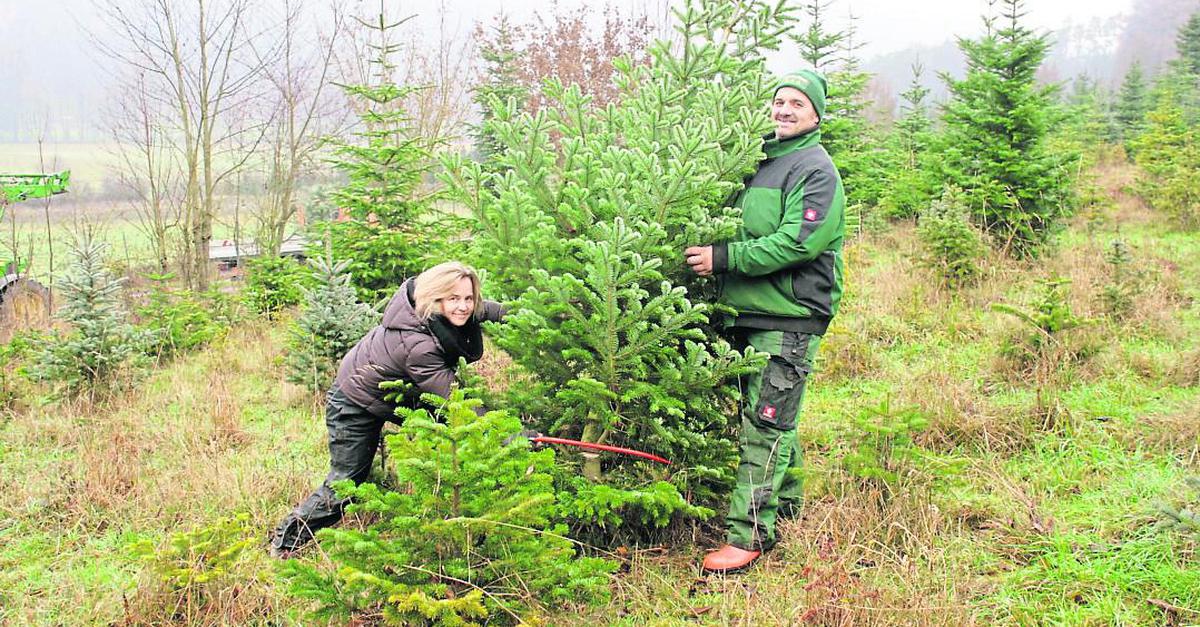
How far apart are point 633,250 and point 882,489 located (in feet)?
5.82

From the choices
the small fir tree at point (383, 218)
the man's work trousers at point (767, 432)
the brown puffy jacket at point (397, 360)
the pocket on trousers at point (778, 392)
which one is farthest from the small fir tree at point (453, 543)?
the small fir tree at point (383, 218)

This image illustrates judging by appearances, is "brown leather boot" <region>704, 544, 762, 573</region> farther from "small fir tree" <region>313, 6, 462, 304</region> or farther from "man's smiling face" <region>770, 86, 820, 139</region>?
"small fir tree" <region>313, 6, 462, 304</region>

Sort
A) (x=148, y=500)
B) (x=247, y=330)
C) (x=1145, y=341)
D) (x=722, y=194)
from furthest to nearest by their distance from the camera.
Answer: (x=247, y=330) → (x=1145, y=341) → (x=148, y=500) → (x=722, y=194)

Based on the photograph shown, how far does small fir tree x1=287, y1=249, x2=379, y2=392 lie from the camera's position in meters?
6.09

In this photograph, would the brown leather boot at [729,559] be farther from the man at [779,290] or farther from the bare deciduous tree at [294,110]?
the bare deciduous tree at [294,110]

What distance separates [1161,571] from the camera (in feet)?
9.72

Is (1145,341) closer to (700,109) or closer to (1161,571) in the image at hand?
(1161,571)

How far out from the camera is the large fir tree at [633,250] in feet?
9.84

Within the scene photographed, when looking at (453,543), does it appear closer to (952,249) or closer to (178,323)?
(952,249)

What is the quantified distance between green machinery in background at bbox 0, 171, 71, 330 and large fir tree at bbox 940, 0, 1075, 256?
41.0ft

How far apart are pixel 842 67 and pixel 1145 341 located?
12083 mm

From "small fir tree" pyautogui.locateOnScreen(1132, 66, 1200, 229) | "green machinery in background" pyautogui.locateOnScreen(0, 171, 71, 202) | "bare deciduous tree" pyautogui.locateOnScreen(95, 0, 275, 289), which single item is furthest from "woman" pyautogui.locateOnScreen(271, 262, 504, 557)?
"green machinery in background" pyautogui.locateOnScreen(0, 171, 71, 202)

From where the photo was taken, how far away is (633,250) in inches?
121

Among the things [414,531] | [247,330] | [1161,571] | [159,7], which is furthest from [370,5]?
[1161,571]
